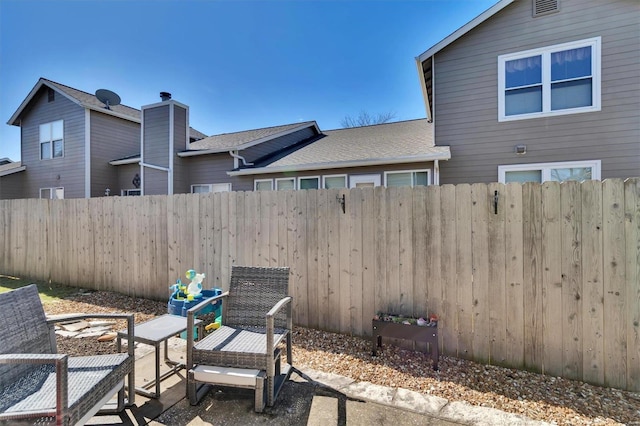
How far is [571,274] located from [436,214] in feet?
4.42

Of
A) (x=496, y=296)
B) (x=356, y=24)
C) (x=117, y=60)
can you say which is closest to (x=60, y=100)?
(x=117, y=60)

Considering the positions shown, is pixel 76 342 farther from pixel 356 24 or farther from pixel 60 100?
pixel 60 100

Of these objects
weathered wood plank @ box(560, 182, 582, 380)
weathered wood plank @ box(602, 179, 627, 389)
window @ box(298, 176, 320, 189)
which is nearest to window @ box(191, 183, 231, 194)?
window @ box(298, 176, 320, 189)

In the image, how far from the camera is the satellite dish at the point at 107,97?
13.3 metres

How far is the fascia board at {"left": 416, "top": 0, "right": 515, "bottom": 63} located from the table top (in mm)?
8107

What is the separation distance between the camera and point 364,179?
29.9 feet

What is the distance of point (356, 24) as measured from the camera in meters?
9.95

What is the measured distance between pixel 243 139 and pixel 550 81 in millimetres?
9778

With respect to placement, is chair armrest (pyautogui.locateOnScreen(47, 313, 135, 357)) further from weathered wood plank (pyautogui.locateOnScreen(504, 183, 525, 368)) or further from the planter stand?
weathered wood plank (pyautogui.locateOnScreen(504, 183, 525, 368))

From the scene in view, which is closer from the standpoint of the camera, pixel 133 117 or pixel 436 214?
pixel 436 214

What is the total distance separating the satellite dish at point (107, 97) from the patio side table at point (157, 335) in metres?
14.1

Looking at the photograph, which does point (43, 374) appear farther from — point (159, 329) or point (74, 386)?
point (159, 329)

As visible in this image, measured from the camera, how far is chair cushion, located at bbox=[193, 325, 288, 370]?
2512 millimetres

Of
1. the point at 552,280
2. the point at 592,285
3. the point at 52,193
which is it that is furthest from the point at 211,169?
the point at 592,285
